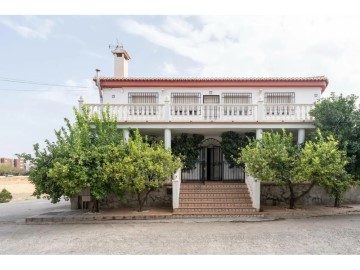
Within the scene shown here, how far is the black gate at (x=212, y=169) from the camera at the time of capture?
57.5 feet

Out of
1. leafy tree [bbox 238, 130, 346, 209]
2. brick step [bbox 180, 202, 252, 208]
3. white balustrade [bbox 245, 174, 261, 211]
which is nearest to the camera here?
leafy tree [bbox 238, 130, 346, 209]

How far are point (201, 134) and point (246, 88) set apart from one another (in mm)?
4039

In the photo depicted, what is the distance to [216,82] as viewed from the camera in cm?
1802

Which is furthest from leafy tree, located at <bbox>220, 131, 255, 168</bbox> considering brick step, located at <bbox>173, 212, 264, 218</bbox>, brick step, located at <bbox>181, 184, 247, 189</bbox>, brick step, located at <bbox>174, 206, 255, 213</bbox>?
brick step, located at <bbox>173, 212, 264, 218</bbox>

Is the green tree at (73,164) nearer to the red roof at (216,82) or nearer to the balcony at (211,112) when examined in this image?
the balcony at (211,112)

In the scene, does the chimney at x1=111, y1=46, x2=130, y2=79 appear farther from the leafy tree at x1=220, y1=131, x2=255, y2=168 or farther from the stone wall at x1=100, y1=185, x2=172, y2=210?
the stone wall at x1=100, y1=185, x2=172, y2=210

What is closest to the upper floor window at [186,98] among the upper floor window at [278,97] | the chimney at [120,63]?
the chimney at [120,63]

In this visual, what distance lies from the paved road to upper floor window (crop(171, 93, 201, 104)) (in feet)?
26.8

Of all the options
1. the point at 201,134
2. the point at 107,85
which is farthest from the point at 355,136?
the point at 107,85

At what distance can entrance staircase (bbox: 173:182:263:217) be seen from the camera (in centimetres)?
1353

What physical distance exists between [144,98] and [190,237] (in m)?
10.8

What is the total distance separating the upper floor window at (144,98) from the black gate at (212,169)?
13.3 feet

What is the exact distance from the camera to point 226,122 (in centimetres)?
1495

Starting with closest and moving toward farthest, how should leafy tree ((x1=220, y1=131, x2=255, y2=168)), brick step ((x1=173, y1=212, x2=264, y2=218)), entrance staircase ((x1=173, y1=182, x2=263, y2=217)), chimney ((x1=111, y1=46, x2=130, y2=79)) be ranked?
1. brick step ((x1=173, y1=212, x2=264, y2=218))
2. entrance staircase ((x1=173, y1=182, x2=263, y2=217))
3. leafy tree ((x1=220, y1=131, x2=255, y2=168))
4. chimney ((x1=111, y1=46, x2=130, y2=79))
